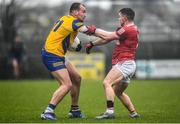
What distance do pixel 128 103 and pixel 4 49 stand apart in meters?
22.6

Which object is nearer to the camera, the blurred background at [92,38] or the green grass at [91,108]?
the green grass at [91,108]

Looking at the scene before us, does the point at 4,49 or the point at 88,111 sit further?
the point at 4,49

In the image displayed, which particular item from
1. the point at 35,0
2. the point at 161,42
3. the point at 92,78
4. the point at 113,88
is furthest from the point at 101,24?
the point at 113,88

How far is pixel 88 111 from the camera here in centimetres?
1443

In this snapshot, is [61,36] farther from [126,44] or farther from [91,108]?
[91,108]

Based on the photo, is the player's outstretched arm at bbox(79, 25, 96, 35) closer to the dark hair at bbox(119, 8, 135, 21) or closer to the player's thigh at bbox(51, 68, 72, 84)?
the dark hair at bbox(119, 8, 135, 21)

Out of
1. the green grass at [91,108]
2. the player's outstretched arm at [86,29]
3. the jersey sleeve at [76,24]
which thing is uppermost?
the jersey sleeve at [76,24]

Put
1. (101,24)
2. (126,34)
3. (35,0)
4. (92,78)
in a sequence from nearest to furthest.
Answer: (126,34)
(92,78)
(101,24)
(35,0)

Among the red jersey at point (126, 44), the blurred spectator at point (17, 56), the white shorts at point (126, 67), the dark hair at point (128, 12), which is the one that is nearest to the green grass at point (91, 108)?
the white shorts at point (126, 67)

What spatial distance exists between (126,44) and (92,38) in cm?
1885

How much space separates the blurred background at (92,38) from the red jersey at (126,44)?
53.7 feet

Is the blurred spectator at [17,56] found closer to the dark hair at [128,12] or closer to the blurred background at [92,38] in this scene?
the blurred background at [92,38]

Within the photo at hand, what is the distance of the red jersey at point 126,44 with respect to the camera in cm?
1243

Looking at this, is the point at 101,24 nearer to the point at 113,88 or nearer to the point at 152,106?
the point at 152,106
